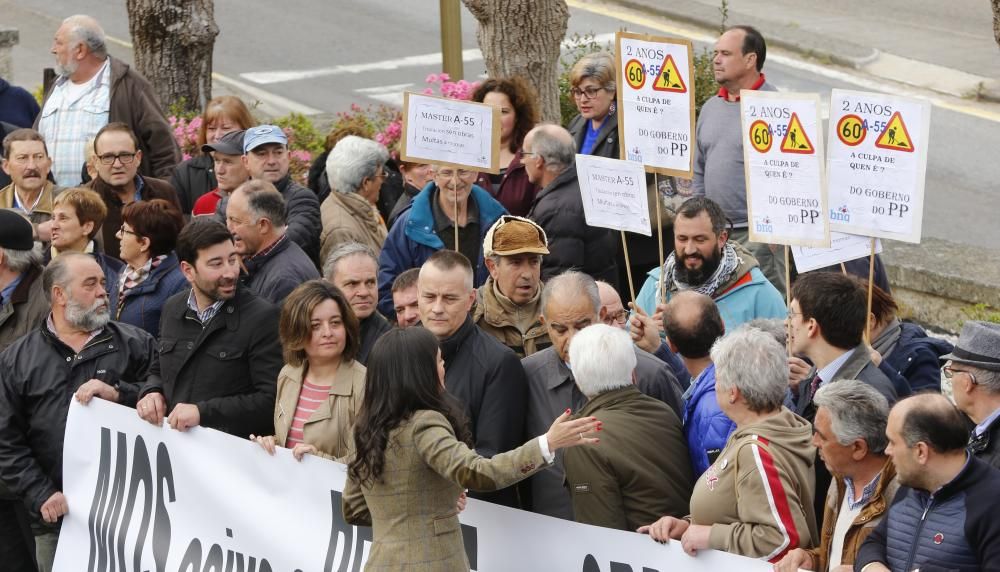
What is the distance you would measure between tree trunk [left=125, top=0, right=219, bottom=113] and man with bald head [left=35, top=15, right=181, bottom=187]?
8.68ft

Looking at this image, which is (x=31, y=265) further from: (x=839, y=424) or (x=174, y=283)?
(x=839, y=424)

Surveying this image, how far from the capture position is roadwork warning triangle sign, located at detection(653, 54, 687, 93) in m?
7.55

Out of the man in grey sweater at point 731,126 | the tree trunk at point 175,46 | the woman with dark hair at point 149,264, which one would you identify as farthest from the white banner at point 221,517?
the tree trunk at point 175,46

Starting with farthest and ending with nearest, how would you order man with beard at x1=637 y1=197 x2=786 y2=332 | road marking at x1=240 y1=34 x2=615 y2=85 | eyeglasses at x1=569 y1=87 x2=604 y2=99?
road marking at x1=240 y1=34 x2=615 y2=85 → eyeglasses at x1=569 y1=87 x2=604 y2=99 → man with beard at x1=637 y1=197 x2=786 y2=332

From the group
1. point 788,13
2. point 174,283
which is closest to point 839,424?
point 174,283

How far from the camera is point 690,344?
20.4ft

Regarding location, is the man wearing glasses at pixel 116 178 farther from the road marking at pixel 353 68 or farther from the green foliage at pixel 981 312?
the road marking at pixel 353 68

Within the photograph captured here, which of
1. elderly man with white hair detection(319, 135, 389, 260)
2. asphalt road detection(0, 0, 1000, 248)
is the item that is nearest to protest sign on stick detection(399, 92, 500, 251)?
elderly man with white hair detection(319, 135, 389, 260)

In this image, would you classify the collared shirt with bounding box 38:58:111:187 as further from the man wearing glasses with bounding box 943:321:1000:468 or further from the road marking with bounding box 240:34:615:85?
the road marking with bounding box 240:34:615:85

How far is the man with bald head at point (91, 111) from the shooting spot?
34.7ft

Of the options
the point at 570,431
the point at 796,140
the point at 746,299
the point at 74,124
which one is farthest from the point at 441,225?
the point at 74,124

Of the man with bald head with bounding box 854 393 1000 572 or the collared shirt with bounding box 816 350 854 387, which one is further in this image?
the collared shirt with bounding box 816 350 854 387

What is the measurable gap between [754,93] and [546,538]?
2309mm

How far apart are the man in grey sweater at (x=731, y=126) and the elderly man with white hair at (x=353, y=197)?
6.45 ft
